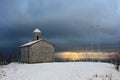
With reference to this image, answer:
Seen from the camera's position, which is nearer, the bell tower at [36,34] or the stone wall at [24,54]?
the stone wall at [24,54]

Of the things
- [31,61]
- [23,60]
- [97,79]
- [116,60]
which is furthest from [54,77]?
[23,60]

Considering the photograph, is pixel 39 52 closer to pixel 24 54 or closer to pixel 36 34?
pixel 24 54

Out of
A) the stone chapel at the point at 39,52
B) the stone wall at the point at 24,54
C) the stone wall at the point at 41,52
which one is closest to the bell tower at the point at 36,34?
the stone wall at the point at 24,54

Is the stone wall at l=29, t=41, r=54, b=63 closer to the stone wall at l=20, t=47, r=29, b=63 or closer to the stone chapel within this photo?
the stone chapel

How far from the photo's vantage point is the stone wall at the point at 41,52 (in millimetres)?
64625

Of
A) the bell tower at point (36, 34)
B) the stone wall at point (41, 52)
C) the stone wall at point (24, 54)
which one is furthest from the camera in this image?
Result: the bell tower at point (36, 34)

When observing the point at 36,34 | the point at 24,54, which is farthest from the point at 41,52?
the point at 36,34

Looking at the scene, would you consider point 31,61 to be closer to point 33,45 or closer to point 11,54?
point 33,45

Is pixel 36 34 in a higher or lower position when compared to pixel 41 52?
higher

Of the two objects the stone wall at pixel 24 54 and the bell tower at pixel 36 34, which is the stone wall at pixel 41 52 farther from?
the bell tower at pixel 36 34

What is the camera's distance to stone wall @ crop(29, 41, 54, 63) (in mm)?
64625

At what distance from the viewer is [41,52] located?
65.9 metres

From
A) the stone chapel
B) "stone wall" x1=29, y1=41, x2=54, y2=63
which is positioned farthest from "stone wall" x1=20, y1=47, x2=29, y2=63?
"stone wall" x1=29, y1=41, x2=54, y2=63

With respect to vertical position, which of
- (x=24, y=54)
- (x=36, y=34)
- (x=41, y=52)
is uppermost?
(x=36, y=34)
